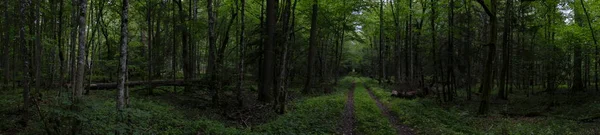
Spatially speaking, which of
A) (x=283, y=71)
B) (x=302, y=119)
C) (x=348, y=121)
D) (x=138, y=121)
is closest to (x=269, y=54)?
(x=283, y=71)

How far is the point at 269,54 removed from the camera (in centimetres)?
1377

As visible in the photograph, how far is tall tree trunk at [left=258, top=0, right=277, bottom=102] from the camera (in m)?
13.5

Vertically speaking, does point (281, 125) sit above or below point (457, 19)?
below

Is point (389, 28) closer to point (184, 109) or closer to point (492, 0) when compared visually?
point (492, 0)

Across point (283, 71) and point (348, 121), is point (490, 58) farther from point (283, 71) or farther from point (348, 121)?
point (283, 71)

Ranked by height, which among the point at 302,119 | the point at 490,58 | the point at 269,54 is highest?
the point at 269,54

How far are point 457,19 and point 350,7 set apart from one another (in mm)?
7179

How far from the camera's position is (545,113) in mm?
13656

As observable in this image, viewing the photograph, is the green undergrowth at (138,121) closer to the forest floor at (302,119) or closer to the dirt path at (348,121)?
the forest floor at (302,119)

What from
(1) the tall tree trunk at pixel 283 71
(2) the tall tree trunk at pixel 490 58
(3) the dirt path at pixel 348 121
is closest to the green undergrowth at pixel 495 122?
(2) the tall tree trunk at pixel 490 58

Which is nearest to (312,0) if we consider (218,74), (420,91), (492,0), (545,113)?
(218,74)

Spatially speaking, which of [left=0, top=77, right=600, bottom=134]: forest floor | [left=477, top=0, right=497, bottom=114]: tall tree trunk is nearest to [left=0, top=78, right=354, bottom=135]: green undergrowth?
[left=0, top=77, right=600, bottom=134]: forest floor

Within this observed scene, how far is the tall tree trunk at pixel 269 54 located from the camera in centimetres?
1353

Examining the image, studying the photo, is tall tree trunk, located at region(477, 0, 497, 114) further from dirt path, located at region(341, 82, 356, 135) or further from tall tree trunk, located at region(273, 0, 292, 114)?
Answer: tall tree trunk, located at region(273, 0, 292, 114)
